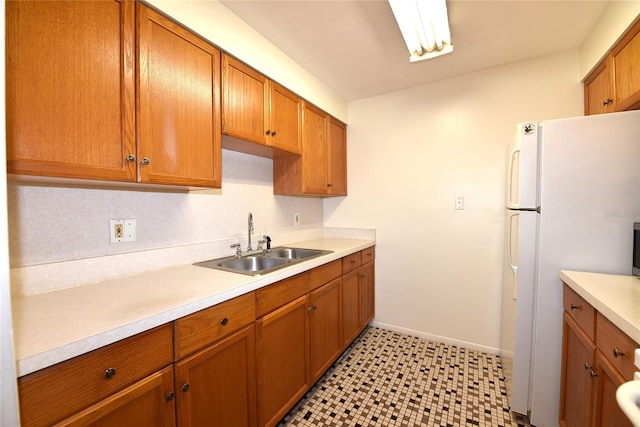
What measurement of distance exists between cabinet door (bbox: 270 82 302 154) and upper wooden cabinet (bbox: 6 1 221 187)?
470mm

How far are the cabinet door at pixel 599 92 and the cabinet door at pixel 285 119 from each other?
1.91 meters

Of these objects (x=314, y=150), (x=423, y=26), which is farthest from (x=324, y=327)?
(x=423, y=26)

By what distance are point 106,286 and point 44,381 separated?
1.92 feet

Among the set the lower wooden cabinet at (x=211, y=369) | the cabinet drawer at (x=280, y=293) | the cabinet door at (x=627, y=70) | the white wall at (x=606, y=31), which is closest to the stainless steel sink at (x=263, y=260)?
the cabinet drawer at (x=280, y=293)

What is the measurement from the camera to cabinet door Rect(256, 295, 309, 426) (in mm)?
1312

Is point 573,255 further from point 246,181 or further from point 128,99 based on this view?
point 128,99

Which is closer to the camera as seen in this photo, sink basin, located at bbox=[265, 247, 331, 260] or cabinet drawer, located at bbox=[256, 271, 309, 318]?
cabinet drawer, located at bbox=[256, 271, 309, 318]

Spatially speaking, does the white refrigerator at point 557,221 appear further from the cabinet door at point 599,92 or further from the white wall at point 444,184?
the white wall at point 444,184

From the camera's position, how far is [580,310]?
47.4 inches

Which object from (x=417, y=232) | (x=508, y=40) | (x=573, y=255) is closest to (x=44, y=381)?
(x=573, y=255)

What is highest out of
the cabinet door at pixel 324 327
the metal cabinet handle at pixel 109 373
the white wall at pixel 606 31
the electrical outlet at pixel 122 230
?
the white wall at pixel 606 31

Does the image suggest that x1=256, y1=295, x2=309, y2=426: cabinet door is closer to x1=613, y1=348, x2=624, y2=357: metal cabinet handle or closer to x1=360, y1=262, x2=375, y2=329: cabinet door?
x1=360, y1=262, x2=375, y2=329: cabinet door

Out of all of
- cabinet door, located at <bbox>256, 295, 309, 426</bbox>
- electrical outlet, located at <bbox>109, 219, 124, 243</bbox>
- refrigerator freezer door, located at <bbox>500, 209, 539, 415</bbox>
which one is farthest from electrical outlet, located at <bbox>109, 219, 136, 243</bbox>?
refrigerator freezer door, located at <bbox>500, 209, 539, 415</bbox>

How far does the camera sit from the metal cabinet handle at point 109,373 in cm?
76
